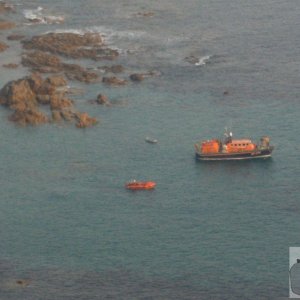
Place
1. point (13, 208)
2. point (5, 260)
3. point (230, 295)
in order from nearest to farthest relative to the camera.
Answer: point (230, 295)
point (5, 260)
point (13, 208)

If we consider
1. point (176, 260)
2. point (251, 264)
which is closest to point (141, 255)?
point (176, 260)

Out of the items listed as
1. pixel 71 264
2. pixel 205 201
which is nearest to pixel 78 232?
pixel 71 264

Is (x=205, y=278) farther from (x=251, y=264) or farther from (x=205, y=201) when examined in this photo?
(x=205, y=201)

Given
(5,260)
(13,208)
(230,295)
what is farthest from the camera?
(13,208)

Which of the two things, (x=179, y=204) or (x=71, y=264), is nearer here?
(x=71, y=264)

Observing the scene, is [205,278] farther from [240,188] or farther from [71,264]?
[240,188]

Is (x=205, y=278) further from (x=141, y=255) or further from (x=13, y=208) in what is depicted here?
(x=13, y=208)

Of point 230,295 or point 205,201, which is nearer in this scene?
point 230,295

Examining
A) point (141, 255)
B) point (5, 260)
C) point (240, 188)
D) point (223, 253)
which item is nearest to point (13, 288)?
point (5, 260)
